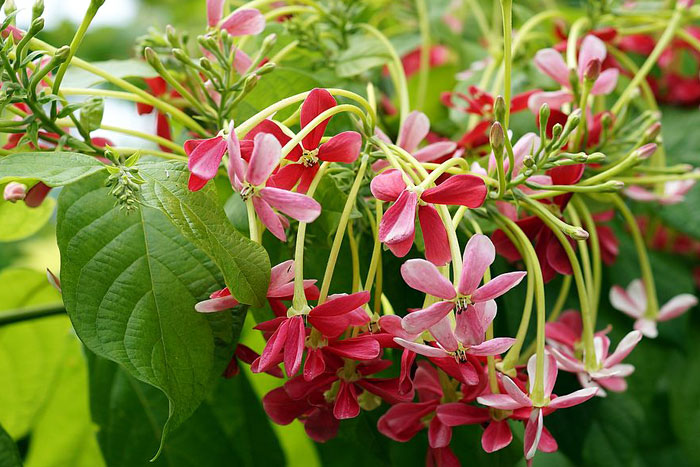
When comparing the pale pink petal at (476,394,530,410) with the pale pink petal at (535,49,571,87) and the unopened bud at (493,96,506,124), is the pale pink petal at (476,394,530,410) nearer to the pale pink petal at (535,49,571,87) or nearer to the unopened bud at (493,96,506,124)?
the unopened bud at (493,96,506,124)

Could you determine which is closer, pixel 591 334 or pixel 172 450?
pixel 591 334

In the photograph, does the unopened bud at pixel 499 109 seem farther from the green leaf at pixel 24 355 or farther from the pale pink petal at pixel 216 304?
the green leaf at pixel 24 355

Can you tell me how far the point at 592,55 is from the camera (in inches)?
20.7

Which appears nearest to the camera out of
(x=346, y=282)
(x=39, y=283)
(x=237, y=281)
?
(x=237, y=281)

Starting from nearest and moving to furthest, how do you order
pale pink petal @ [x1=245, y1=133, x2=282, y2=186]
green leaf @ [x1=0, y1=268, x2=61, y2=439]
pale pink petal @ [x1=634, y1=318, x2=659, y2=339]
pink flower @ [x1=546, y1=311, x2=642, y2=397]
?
pale pink petal @ [x1=245, y1=133, x2=282, y2=186], pink flower @ [x1=546, y1=311, x2=642, y2=397], pale pink petal @ [x1=634, y1=318, x2=659, y2=339], green leaf @ [x1=0, y1=268, x2=61, y2=439]

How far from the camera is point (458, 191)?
1.23ft

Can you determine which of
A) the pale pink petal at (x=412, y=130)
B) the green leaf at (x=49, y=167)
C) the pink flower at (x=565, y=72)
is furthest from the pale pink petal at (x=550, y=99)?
the green leaf at (x=49, y=167)

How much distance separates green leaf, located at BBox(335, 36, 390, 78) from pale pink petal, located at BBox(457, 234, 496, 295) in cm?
27

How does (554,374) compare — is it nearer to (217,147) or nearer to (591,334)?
(591,334)

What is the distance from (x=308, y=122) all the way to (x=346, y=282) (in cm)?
12

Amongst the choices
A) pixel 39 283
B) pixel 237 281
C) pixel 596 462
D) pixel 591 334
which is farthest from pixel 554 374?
pixel 39 283

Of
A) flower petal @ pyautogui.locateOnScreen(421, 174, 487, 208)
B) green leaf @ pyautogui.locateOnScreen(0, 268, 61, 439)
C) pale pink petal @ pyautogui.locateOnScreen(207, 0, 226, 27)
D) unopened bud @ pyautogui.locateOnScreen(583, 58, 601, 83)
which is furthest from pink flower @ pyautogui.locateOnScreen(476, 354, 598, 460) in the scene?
green leaf @ pyautogui.locateOnScreen(0, 268, 61, 439)

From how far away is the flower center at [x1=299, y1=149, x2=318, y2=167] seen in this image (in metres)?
0.40

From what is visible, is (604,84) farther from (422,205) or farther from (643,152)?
(422,205)
